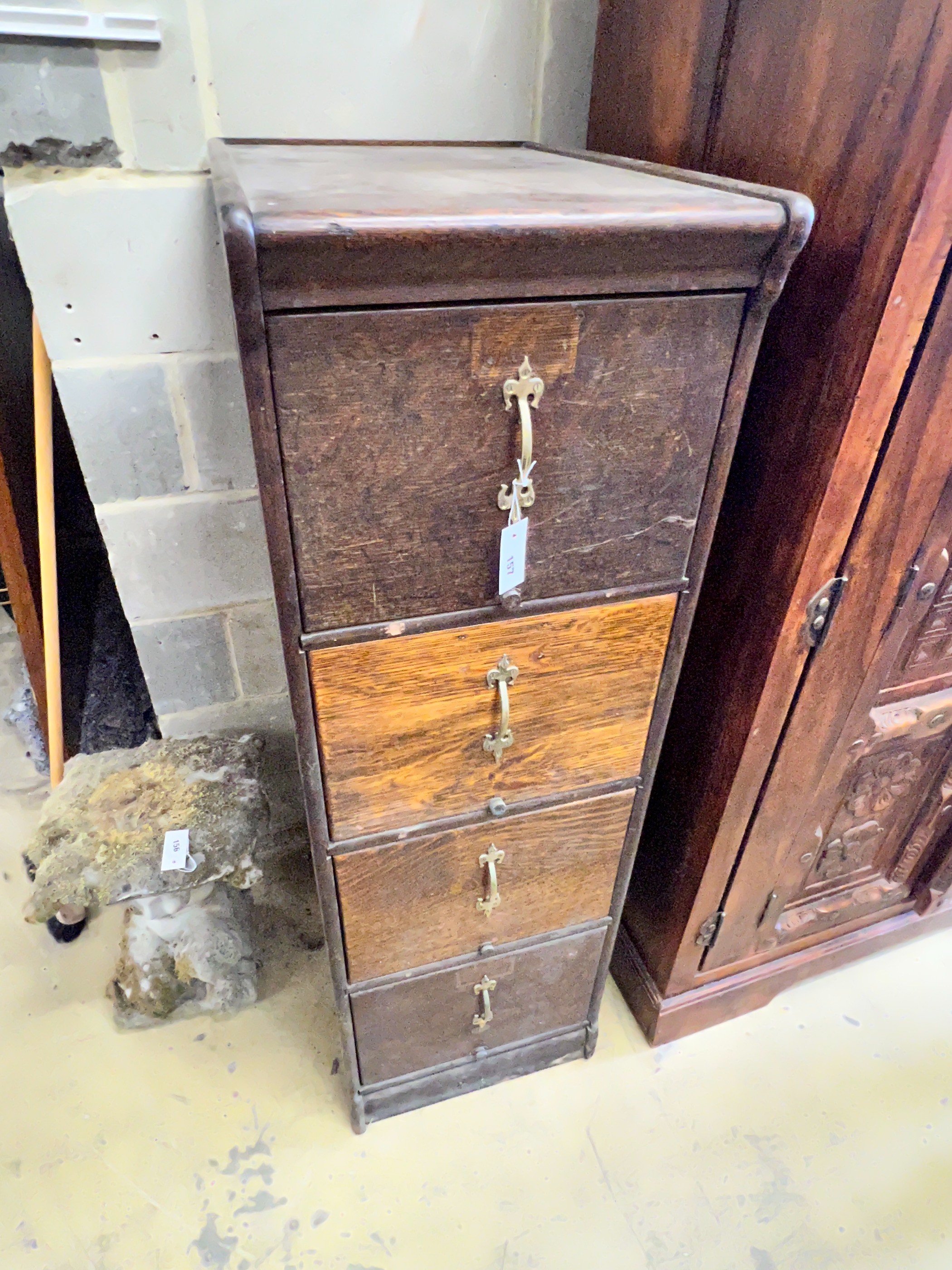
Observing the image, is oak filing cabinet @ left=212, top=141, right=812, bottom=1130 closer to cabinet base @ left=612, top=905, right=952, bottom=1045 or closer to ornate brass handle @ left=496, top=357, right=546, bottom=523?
ornate brass handle @ left=496, top=357, right=546, bottom=523

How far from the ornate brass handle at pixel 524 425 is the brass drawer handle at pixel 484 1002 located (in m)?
0.73

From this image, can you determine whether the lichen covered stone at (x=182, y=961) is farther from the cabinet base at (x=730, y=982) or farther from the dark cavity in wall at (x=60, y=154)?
the dark cavity in wall at (x=60, y=154)

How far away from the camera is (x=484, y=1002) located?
1121 millimetres

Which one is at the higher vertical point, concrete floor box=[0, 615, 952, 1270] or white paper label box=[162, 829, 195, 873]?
white paper label box=[162, 829, 195, 873]

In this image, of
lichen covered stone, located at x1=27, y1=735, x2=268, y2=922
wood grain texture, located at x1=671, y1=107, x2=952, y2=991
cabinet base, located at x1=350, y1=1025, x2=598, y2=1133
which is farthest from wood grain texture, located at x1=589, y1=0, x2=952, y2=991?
lichen covered stone, located at x1=27, y1=735, x2=268, y2=922

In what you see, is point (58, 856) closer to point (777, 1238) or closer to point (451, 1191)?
point (451, 1191)

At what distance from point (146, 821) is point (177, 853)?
80mm

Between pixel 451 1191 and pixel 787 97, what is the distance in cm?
144

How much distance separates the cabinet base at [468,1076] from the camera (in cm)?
118

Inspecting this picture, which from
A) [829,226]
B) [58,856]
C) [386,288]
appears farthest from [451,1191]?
[829,226]

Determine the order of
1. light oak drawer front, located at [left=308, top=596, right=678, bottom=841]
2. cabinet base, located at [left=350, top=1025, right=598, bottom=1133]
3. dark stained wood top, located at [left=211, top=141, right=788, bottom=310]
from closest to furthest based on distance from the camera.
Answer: dark stained wood top, located at [left=211, top=141, right=788, bottom=310]
light oak drawer front, located at [left=308, top=596, right=678, bottom=841]
cabinet base, located at [left=350, top=1025, right=598, bottom=1133]

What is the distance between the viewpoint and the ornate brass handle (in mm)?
636

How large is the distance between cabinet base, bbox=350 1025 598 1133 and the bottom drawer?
0.06 feet

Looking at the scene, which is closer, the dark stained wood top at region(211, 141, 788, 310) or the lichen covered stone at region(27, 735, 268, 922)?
the dark stained wood top at region(211, 141, 788, 310)
